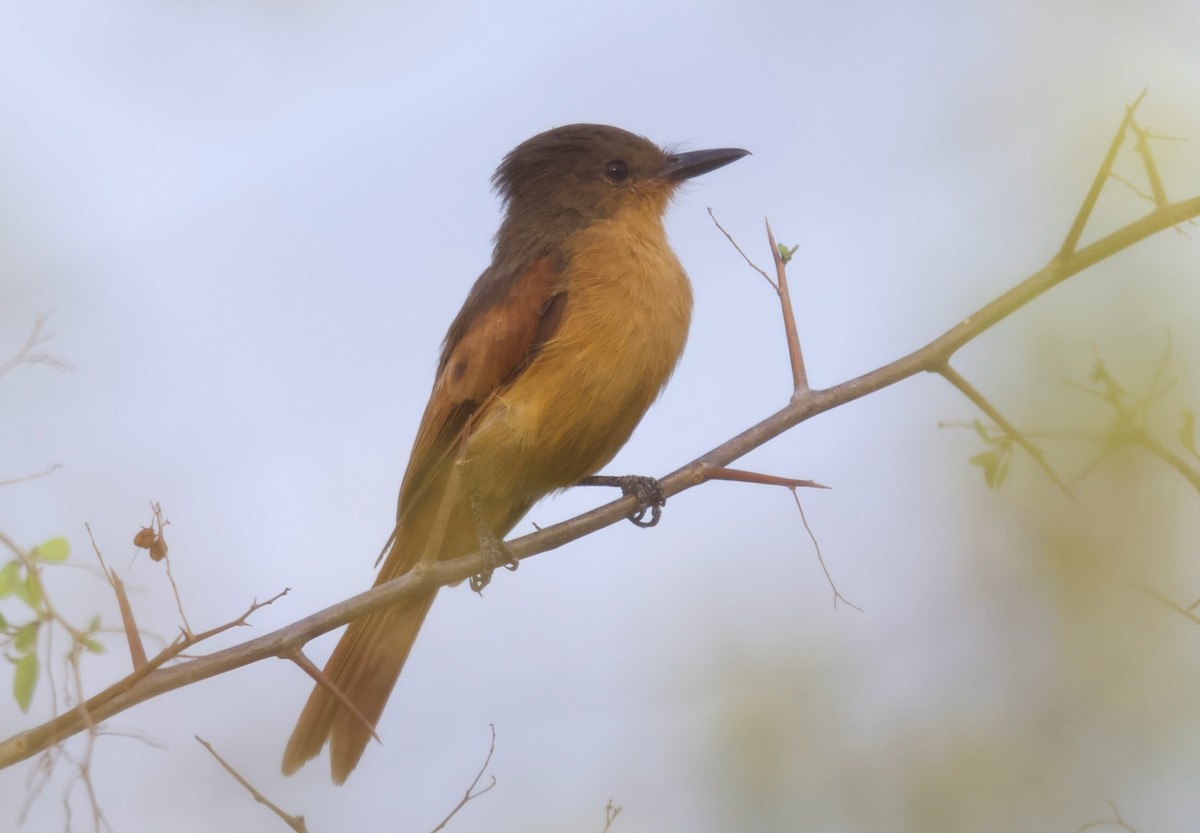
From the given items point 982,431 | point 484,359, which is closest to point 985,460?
point 982,431

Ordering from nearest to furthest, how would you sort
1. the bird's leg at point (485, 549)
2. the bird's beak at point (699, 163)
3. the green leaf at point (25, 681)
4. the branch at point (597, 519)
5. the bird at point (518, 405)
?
the branch at point (597, 519), the green leaf at point (25, 681), the bird's leg at point (485, 549), the bird at point (518, 405), the bird's beak at point (699, 163)

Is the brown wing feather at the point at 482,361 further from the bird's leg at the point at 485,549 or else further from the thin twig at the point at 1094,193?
the thin twig at the point at 1094,193

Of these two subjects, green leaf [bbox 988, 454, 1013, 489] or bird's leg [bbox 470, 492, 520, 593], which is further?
bird's leg [bbox 470, 492, 520, 593]

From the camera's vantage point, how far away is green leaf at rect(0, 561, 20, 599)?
2.00 meters

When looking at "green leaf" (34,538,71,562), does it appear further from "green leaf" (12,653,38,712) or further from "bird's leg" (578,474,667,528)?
"bird's leg" (578,474,667,528)

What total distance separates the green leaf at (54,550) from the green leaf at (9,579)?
1.6 inches

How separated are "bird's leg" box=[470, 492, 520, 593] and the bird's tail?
0.17m

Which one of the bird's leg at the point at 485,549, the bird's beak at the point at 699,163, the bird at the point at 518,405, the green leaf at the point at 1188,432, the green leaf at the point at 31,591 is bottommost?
the green leaf at the point at 1188,432

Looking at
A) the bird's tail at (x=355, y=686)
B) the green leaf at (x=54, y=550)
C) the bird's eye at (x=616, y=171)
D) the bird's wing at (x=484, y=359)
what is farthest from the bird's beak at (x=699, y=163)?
the green leaf at (x=54, y=550)

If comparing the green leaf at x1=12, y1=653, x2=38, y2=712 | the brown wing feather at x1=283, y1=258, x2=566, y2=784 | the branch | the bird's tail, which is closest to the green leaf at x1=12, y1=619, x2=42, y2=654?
the green leaf at x1=12, y1=653, x2=38, y2=712

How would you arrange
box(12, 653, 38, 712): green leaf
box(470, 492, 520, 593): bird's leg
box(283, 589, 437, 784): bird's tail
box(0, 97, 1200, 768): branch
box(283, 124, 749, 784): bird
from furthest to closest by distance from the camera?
1. box(283, 124, 749, 784): bird
2. box(283, 589, 437, 784): bird's tail
3. box(470, 492, 520, 593): bird's leg
4. box(12, 653, 38, 712): green leaf
5. box(0, 97, 1200, 768): branch

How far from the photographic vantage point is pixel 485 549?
3211 mm

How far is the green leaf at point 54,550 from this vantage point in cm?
205

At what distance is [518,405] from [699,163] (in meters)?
1.46
